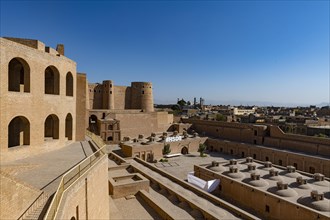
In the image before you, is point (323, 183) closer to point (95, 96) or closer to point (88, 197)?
point (88, 197)

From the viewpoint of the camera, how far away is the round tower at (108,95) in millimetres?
39719

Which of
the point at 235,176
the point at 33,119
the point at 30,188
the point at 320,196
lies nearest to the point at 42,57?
the point at 33,119

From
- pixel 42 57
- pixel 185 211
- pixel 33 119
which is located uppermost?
pixel 42 57

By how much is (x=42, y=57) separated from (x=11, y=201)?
25.3 feet

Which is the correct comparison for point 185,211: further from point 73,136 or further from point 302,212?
point 73,136

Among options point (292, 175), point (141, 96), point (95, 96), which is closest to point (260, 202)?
point (292, 175)

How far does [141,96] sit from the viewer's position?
140 ft

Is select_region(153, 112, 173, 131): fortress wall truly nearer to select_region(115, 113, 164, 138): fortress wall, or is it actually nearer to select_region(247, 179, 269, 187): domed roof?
select_region(115, 113, 164, 138): fortress wall

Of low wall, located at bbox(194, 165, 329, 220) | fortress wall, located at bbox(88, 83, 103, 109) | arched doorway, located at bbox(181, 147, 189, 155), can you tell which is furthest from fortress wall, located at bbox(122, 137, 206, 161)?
fortress wall, located at bbox(88, 83, 103, 109)

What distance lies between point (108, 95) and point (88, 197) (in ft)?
109

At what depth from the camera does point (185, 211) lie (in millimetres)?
12703

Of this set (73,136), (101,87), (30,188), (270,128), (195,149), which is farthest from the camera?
(101,87)

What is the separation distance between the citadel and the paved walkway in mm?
35

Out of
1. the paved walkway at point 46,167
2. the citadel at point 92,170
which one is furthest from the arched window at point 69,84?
the paved walkway at point 46,167
